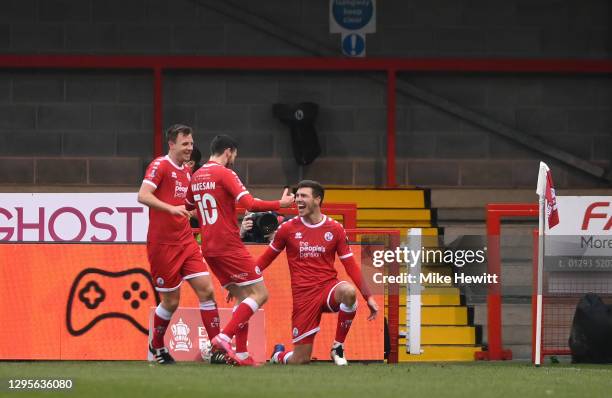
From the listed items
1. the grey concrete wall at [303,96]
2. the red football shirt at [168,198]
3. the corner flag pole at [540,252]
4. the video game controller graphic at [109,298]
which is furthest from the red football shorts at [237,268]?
the grey concrete wall at [303,96]

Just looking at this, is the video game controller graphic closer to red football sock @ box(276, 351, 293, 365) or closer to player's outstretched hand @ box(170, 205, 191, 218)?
red football sock @ box(276, 351, 293, 365)

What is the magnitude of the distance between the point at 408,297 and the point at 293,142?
5.63 m

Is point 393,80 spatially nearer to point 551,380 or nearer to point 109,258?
point 109,258

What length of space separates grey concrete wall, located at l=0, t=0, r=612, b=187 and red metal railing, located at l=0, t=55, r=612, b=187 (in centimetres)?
19

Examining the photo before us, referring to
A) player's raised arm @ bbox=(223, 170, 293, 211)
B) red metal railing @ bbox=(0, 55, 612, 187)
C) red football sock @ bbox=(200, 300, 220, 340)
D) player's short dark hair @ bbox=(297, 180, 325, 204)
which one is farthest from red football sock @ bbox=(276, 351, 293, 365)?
red metal railing @ bbox=(0, 55, 612, 187)

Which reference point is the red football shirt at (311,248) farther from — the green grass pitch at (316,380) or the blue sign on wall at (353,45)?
the blue sign on wall at (353,45)

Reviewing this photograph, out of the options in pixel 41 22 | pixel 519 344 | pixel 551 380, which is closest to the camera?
pixel 551 380

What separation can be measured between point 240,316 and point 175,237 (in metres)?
0.87

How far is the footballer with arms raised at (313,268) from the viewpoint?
1277 cm

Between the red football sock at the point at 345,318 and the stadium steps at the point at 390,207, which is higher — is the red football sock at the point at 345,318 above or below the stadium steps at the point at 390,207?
below

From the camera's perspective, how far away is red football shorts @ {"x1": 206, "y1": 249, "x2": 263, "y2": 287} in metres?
12.2

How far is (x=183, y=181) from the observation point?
12.3 m

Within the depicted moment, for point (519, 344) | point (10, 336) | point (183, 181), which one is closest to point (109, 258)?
point (10, 336)

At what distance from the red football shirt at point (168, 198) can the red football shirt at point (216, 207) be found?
0.11 meters
